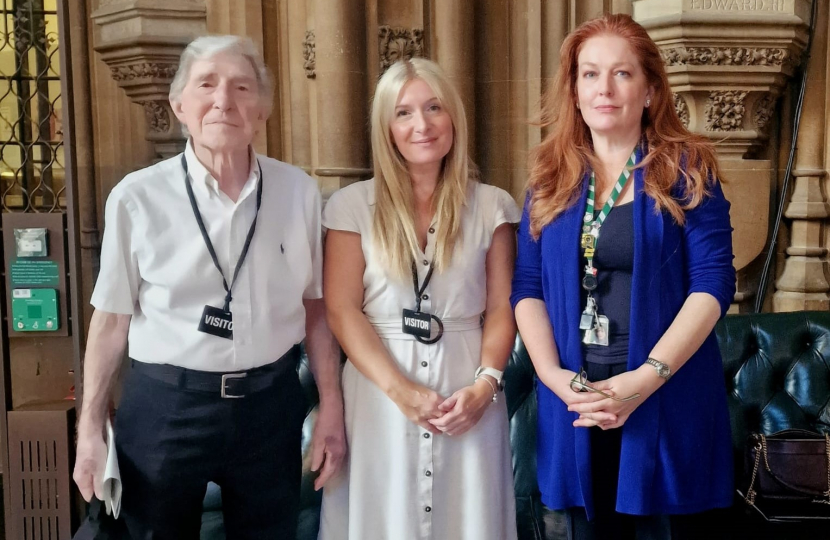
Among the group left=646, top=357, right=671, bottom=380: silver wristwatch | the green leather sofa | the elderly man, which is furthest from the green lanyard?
the green leather sofa

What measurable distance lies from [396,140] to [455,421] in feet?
2.03

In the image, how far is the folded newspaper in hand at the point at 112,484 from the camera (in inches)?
60.7

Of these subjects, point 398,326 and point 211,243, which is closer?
point 211,243

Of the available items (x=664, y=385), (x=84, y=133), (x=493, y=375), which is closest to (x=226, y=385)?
(x=493, y=375)

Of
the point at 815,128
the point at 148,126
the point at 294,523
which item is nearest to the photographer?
the point at 294,523

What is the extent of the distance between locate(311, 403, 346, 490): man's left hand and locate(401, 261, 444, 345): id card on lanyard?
0.24 m

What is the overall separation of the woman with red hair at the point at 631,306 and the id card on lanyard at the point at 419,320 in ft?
0.75

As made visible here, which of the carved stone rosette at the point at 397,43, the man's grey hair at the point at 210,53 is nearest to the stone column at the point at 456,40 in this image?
the carved stone rosette at the point at 397,43

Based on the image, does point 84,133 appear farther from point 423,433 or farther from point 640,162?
point 640,162

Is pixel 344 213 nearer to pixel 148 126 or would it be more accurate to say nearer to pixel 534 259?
pixel 534 259

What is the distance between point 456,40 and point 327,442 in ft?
6.38

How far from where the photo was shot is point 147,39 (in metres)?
3.33

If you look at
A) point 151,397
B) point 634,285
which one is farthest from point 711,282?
point 151,397

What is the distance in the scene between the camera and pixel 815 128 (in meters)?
3.07
